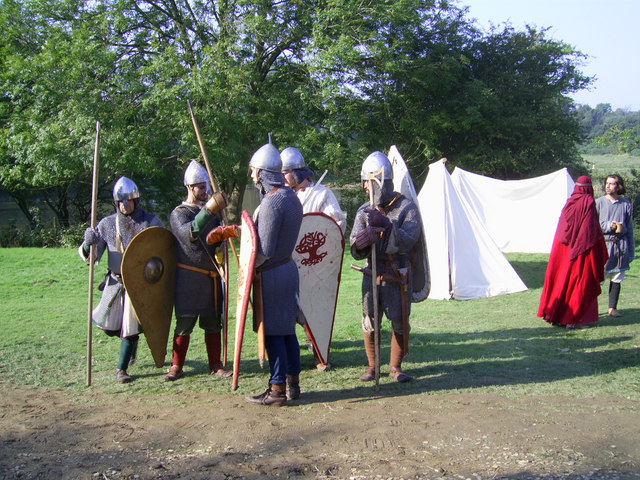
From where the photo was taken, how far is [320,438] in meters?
3.67

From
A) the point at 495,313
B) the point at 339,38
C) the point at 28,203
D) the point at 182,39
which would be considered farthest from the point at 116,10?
the point at 495,313

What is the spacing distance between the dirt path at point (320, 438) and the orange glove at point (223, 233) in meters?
1.09

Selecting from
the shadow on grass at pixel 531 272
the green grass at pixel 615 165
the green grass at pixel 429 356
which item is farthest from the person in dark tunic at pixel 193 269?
the green grass at pixel 615 165

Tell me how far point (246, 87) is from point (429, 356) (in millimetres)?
10574

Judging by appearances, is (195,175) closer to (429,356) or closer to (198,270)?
(198,270)

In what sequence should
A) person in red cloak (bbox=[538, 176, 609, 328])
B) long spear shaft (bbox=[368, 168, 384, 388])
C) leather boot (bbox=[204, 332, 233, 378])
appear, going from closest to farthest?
long spear shaft (bbox=[368, 168, 384, 388]) < leather boot (bbox=[204, 332, 233, 378]) < person in red cloak (bbox=[538, 176, 609, 328])

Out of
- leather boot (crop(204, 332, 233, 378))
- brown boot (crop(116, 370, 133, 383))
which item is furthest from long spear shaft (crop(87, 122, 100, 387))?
leather boot (crop(204, 332, 233, 378))

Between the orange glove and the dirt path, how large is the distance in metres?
1.09

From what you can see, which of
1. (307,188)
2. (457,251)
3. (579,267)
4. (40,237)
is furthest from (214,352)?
(40,237)

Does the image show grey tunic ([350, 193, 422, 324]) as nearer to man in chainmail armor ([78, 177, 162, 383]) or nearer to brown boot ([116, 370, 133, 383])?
man in chainmail armor ([78, 177, 162, 383])

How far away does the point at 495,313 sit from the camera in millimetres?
7828

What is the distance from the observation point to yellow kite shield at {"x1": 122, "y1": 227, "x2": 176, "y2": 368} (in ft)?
15.4

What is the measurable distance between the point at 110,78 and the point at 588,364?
506 inches

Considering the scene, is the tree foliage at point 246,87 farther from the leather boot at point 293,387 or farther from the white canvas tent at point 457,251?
the leather boot at point 293,387
